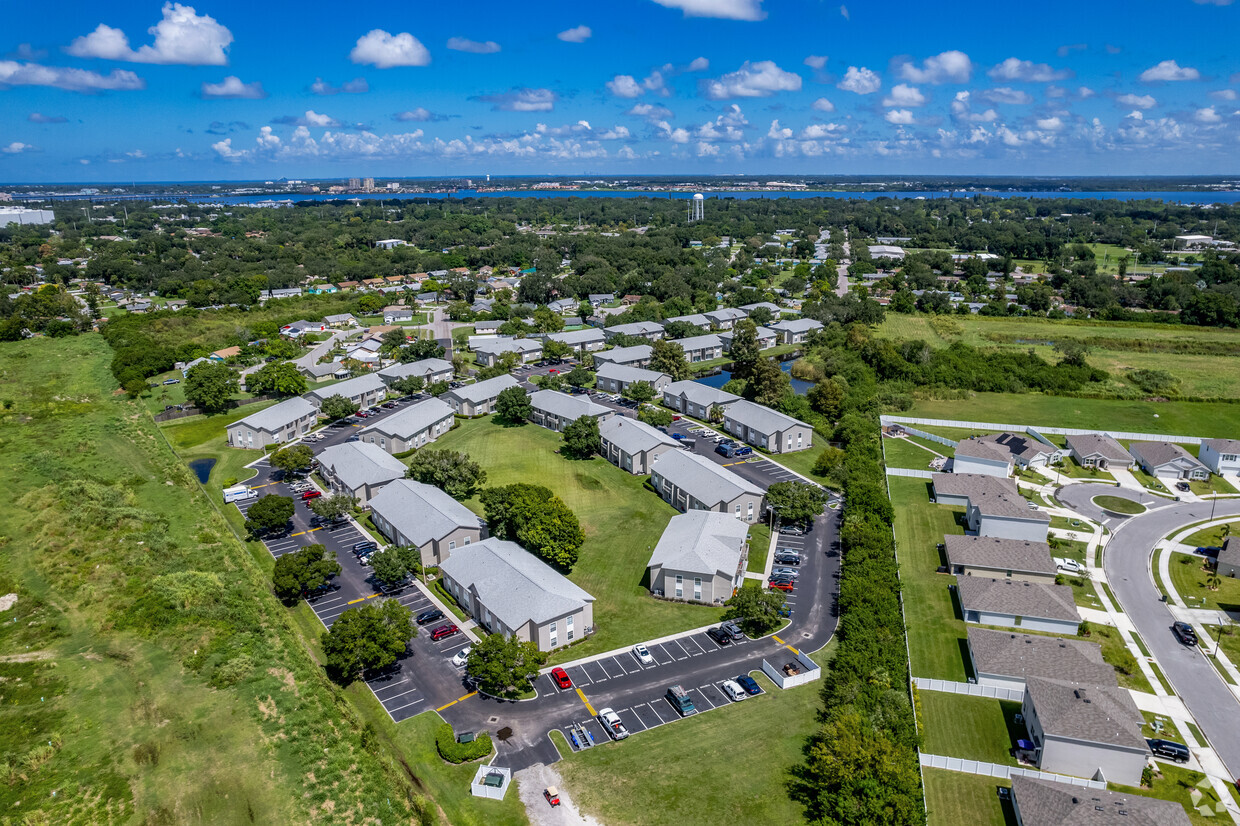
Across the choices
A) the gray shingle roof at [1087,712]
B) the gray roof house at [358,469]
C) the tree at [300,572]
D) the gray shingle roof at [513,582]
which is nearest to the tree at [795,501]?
the gray shingle roof at [513,582]

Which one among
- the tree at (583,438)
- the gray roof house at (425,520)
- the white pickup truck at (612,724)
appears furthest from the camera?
the tree at (583,438)

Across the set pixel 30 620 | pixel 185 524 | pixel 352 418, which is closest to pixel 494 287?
pixel 352 418

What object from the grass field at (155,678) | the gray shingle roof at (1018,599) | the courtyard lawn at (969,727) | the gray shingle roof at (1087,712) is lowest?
the grass field at (155,678)

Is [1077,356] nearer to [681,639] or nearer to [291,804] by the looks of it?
[681,639]

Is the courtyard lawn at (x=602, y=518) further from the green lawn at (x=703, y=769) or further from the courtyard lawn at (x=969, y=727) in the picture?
the courtyard lawn at (x=969, y=727)

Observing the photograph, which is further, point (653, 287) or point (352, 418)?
point (653, 287)

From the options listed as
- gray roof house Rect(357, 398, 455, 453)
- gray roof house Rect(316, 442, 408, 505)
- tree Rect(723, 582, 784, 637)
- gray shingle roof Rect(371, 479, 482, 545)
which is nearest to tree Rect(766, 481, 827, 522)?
tree Rect(723, 582, 784, 637)

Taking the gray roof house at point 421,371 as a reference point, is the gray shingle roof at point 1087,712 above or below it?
below
